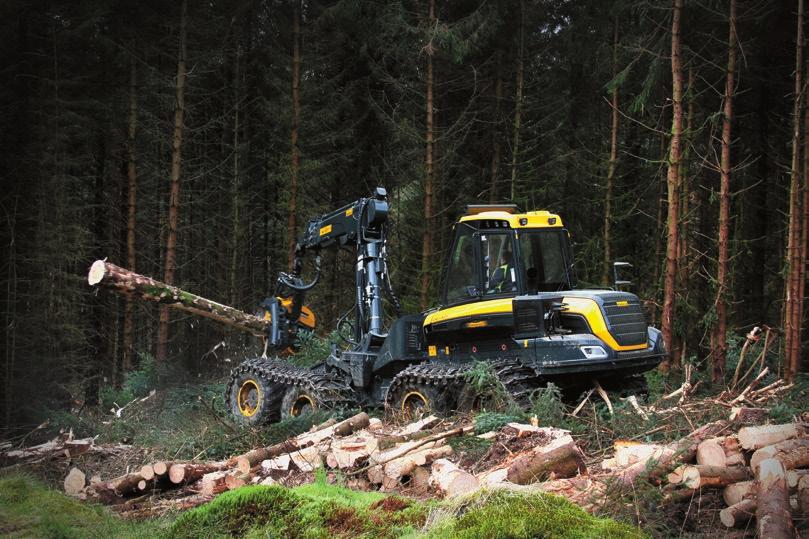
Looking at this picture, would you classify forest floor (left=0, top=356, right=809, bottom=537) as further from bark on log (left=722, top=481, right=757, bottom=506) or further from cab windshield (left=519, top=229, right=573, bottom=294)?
cab windshield (left=519, top=229, right=573, bottom=294)

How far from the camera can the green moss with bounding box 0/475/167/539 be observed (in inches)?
250

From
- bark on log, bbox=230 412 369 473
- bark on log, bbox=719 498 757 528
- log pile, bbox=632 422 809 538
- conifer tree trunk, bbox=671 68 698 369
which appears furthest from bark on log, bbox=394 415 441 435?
conifer tree trunk, bbox=671 68 698 369

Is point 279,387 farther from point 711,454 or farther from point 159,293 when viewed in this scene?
point 711,454

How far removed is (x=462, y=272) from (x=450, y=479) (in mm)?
4073

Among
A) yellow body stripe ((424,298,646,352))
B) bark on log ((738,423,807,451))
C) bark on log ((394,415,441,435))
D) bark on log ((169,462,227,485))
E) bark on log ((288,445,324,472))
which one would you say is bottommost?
bark on log ((169,462,227,485))

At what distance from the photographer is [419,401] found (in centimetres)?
998

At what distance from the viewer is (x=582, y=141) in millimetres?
24141

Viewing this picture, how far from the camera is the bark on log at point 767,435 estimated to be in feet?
19.4

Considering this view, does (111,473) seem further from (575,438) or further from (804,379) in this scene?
(804,379)

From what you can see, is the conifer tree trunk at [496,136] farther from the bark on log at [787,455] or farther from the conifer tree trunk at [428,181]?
the bark on log at [787,455]

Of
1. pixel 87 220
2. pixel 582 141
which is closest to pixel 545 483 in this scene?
pixel 582 141

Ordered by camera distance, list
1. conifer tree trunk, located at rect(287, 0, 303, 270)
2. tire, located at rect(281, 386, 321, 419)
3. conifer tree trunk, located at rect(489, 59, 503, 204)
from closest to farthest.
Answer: tire, located at rect(281, 386, 321, 419) < conifer tree trunk, located at rect(287, 0, 303, 270) < conifer tree trunk, located at rect(489, 59, 503, 204)

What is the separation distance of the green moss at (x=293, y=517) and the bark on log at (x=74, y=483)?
318 cm

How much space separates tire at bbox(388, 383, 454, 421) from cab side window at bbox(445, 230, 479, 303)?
1.26m
